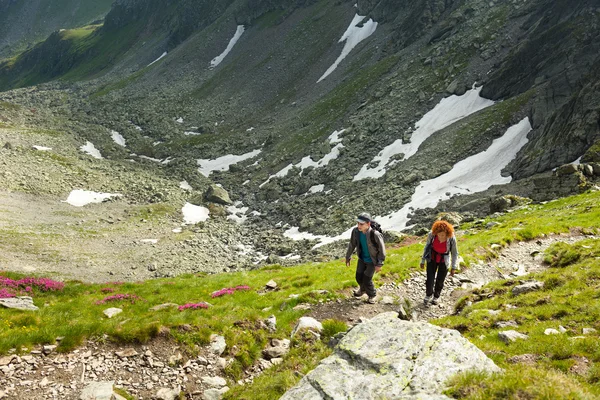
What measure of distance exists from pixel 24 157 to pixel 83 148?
55.0 feet

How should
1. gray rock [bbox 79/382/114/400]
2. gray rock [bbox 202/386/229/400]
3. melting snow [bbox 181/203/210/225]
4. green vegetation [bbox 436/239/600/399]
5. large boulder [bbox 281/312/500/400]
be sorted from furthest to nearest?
melting snow [bbox 181/203/210/225], gray rock [bbox 202/386/229/400], gray rock [bbox 79/382/114/400], large boulder [bbox 281/312/500/400], green vegetation [bbox 436/239/600/399]

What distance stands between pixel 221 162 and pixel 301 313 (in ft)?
207

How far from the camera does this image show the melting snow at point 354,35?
98.5 meters

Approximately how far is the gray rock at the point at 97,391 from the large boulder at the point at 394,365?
4.75 meters

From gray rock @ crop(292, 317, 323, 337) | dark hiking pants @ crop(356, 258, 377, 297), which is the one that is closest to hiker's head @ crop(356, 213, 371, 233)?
dark hiking pants @ crop(356, 258, 377, 297)

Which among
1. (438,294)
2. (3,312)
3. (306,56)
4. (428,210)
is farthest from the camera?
(306,56)

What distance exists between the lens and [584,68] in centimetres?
4872

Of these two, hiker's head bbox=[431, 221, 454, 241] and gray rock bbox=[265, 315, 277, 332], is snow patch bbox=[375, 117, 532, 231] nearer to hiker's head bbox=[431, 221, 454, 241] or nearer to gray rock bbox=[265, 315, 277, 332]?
hiker's head bbox=[431, 221, 454, 241]

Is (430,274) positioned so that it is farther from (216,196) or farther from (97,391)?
(216,196)

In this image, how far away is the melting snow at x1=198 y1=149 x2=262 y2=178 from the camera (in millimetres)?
70875

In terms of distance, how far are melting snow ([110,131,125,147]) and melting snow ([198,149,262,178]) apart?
22.6 m

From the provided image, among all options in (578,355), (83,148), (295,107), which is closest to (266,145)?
(295,107)

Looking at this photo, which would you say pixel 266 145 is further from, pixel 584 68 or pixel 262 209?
pixel 584 68

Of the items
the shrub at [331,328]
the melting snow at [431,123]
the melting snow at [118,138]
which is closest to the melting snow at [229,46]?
the melting snow at [118,138]
